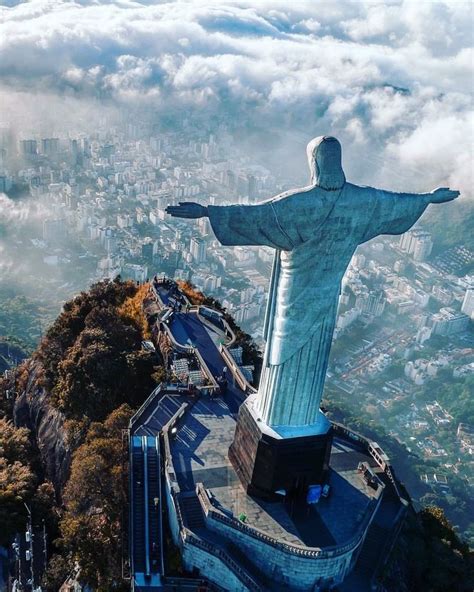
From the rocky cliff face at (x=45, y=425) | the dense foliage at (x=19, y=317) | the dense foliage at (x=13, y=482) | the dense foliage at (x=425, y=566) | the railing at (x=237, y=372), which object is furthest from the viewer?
the dense foliage at (x=19, y=317)

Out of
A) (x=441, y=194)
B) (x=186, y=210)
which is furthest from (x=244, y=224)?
(x=441, y=194)

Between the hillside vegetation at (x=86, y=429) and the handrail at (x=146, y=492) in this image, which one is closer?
the handrail at (x=146, y=492)

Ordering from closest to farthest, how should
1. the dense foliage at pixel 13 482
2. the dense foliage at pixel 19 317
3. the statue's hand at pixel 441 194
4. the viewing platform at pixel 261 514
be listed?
the statue's hand at pixel 441 194 → the viewing platform at pixel 261 514 → the dense foliage at pixel 13 482 → the dense foliage at pixel 19 317

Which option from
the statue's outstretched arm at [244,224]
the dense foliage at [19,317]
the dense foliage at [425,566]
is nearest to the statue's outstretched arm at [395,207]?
the statue's outstretched arm at [244,224]

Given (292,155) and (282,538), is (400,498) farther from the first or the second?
(292,155)

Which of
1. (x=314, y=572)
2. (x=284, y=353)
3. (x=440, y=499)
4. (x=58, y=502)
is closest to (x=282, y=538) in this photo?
(x=314, y=572)

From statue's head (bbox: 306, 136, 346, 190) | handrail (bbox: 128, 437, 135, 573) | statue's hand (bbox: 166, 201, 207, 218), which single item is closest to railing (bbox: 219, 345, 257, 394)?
handrail (bbox: 128, 437, 135, 573)

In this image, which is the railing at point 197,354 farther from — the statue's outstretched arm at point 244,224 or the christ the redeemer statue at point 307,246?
the statue's outstretched arm at point 244,224
